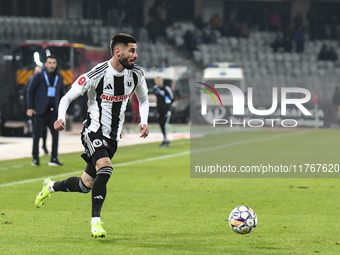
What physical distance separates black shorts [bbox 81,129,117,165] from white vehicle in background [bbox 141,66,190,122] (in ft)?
83.0

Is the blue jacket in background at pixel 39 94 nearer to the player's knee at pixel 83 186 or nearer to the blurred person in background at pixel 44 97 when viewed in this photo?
the blurred person in background at pixel 44 97

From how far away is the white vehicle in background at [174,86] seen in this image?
3188 centimetres

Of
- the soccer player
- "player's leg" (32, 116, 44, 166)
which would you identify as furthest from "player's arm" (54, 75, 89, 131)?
"player's leg" (32, 116, 44, 166)

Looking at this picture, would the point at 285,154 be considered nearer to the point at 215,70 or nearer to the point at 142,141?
the point at 142,141

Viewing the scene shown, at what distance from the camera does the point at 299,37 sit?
1480 inches

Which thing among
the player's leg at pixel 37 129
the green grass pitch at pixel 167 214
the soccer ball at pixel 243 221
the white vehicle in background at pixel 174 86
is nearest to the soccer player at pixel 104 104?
the green grass pitch at pixel 167 214

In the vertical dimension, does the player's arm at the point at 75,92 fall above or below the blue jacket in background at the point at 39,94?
Answer: above

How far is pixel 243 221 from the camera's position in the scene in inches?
235

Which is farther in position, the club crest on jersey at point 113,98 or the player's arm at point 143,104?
the player's arm at point 143,104

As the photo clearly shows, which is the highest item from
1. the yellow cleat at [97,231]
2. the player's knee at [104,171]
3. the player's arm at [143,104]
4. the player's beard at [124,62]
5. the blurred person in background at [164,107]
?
the player's beard at [124,62]

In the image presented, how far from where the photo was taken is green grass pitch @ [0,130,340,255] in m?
5.57

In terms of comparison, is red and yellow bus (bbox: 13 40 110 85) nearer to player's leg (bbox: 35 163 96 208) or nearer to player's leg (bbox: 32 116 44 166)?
player's leg (bbox: 32 116 44 166)

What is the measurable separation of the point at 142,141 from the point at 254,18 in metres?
21.0

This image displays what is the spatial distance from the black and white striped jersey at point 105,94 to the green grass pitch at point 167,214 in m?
1.02
